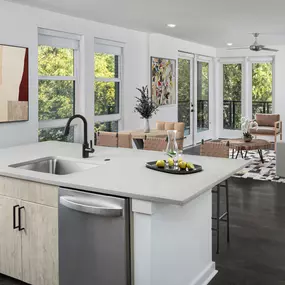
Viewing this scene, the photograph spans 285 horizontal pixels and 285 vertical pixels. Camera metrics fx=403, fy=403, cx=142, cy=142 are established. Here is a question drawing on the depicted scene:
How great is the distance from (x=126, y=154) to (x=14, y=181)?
112 centimetres

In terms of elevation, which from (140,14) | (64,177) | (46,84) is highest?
(140,14)

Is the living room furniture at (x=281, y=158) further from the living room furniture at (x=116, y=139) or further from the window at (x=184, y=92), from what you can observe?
the window at (x=184, y=92)

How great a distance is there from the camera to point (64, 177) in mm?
2672

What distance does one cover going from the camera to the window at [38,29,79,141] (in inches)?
220

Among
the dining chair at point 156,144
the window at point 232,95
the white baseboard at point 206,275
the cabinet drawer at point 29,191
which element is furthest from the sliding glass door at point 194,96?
the cabinet drawer at point 29,191

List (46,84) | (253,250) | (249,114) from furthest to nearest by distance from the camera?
(249,114) < (46,84) < (253,250)

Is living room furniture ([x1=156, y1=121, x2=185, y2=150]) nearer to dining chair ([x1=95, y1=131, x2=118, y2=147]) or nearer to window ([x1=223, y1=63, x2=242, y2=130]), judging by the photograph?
dining chair ([x1=95, y1=131, x2=118, y2=147])

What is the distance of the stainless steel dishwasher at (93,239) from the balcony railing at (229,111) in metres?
7.54

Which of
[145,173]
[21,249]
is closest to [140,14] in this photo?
[145,173]

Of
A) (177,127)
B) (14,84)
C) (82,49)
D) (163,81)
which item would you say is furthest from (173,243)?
(163,81)

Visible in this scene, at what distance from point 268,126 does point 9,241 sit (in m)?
8.25

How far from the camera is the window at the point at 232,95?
36.9 ft

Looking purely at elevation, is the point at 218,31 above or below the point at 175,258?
above

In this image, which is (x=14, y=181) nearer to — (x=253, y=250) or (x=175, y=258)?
(x=175, y=258)
